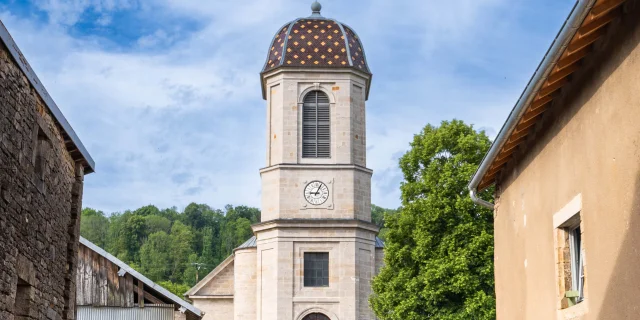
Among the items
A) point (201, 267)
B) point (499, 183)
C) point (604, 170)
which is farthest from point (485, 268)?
point (201, 267)

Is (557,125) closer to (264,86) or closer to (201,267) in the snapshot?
(264,86)

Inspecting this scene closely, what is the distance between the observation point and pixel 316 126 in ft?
138

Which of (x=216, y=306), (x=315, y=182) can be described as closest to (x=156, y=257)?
(x=216, y=306)

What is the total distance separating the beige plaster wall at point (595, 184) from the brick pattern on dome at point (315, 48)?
28619 millimetres

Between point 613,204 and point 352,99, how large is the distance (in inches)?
1291

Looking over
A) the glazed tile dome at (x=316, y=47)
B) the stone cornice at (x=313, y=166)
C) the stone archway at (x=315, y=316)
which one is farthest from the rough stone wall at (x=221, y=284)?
the glazed tile dome at (x=316, y=47)

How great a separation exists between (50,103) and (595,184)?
7758 mm

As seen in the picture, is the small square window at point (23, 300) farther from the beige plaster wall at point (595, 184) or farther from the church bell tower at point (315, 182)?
the church bell tower at point (315, 182)

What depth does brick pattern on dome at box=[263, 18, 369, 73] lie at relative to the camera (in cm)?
4212

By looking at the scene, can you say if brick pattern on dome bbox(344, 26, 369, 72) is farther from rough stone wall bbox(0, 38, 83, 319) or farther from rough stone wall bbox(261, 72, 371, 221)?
rough stone wall bbox(0, 38, 83, 319)

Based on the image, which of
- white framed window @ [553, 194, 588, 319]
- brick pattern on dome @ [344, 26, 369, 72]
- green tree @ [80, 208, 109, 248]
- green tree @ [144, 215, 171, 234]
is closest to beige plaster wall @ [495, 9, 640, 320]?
white framed window @ [553, 194, 588, 319]

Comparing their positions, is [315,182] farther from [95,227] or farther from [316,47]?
[95,227]

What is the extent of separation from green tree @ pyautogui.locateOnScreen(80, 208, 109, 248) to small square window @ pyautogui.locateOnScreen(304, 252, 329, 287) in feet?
279

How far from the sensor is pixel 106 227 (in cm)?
13250
